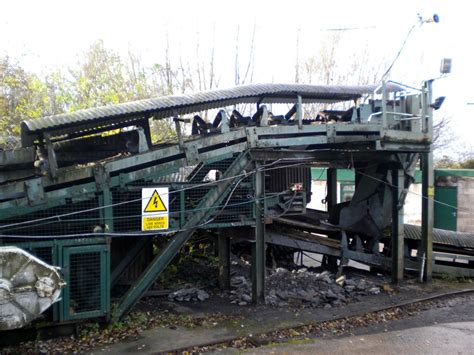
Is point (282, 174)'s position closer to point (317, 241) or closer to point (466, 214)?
point (317, 241)

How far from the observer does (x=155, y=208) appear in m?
7.23

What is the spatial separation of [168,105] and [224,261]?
4.00 m

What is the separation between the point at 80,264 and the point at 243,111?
14.7 metres

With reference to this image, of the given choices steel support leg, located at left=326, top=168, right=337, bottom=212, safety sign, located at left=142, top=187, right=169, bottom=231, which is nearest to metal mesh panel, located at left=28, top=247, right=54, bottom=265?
safety sign, located at left=142, top=187, right=169, bottom=231

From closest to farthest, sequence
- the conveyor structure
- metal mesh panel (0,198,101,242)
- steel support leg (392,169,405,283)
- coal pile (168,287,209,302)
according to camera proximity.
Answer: metal mesh panel (0,198,101,242)
the conveyor structure
coal pile (168,287,209,302)
steel support leg (392,169,405,283)

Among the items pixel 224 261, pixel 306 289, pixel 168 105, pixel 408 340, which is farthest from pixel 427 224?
pixel 168 105

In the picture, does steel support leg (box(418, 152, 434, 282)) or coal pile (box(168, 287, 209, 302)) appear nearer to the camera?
coal pile (box(168, 287, 209, 302))

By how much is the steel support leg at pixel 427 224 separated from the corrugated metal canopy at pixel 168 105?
232cm

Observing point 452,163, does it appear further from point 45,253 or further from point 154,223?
point 45,253

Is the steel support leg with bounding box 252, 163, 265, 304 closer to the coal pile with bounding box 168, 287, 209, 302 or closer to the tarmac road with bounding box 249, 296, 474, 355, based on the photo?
the coal pile with bounding box 168, 287, 209, 302

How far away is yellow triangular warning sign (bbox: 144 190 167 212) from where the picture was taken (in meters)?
7.18

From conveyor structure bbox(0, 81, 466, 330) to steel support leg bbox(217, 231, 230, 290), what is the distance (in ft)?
0.08

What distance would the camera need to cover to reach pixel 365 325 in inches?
309

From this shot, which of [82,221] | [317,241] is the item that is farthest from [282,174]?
[82,221]
